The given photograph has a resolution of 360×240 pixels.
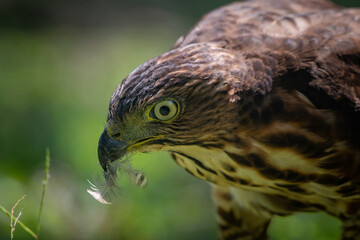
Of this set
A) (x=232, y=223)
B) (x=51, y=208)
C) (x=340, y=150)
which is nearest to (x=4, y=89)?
(x=51, y=208)

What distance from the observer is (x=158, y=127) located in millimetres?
2301

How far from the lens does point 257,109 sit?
2.37 meters

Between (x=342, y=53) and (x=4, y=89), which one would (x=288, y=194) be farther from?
(x=4, y=89)

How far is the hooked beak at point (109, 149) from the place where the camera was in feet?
7.58

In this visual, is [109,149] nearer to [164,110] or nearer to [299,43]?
[164,110]

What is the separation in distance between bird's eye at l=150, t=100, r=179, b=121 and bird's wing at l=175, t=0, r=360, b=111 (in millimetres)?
299

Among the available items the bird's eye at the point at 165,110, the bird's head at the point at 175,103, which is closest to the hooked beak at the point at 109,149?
the bird's head at the point at 175,103

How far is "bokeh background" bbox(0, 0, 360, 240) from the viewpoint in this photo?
12.2 ft

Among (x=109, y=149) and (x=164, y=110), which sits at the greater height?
(x=164, y=110)

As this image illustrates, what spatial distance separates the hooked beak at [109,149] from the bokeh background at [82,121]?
0.27 m

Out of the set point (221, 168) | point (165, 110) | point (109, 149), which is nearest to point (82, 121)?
point (221, 168)

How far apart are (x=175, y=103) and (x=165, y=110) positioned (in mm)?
50

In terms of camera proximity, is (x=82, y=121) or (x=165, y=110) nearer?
(x=165, y=110)

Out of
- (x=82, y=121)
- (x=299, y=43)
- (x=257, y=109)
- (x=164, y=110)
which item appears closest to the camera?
(x=164, y=110)
